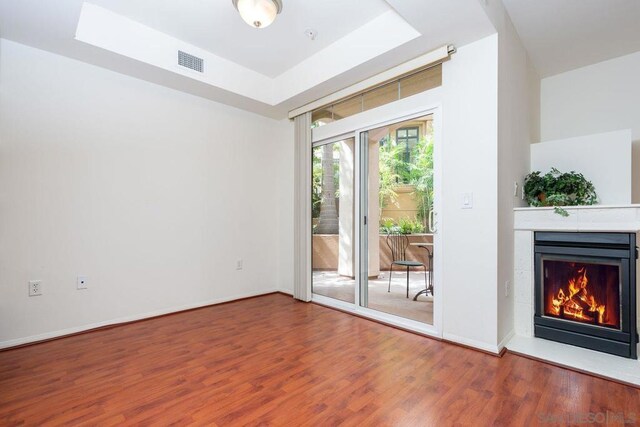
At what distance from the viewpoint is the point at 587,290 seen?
8.38 ft

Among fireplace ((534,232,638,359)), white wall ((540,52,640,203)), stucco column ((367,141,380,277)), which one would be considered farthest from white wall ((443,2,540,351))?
white wall ((540,52,640,203))

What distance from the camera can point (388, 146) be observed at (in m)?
3.49

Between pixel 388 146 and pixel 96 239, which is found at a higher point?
pixel 388 146

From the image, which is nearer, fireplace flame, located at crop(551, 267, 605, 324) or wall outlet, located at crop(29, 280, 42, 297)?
fireplace flame, located at crop(551, 267, 605, 324)

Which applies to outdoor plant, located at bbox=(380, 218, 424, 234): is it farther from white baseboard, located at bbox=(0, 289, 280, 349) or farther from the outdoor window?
white baseboard, located at bbox=(0, 289, 280, 349)

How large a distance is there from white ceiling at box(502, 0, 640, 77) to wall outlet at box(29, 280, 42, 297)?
15.1 feet

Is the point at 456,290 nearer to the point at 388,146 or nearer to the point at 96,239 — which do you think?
the point at 388,146

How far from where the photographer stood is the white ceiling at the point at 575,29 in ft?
8.07

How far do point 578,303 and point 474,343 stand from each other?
966mm

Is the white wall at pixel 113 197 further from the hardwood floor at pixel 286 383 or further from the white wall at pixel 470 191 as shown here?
the white wall at pixel 470 191

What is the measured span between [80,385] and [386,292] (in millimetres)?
3092

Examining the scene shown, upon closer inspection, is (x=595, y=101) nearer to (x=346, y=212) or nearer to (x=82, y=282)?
(x=346, y=212)

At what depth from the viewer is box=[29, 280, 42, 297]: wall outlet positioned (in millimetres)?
2629

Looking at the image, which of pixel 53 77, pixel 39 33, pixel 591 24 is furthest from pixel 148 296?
pixel 591 24
